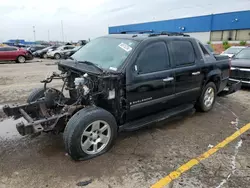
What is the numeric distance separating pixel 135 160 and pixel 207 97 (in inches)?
115

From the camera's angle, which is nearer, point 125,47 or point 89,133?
point 89,133

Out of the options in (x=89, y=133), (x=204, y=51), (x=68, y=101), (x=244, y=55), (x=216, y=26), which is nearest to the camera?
(x=89, y=133)

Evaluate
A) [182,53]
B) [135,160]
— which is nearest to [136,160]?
[135,160]

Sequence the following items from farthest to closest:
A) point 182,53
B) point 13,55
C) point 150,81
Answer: point 13,55, point 182,53, point 150,81

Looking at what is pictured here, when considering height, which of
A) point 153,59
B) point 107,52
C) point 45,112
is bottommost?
point 45,112

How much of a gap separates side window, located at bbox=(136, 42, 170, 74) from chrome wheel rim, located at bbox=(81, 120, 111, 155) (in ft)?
→ 3.49

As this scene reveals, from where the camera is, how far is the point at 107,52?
4.10m

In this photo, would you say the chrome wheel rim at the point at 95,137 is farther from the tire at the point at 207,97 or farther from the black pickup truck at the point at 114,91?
the tire at the point at 207,97

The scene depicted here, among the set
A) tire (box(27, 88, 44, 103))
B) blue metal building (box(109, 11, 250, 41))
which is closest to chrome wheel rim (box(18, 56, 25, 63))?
tire (box(27, 88, 44, 103))

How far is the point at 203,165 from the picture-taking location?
3361 mm

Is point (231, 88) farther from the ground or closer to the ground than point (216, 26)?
closer to the ground

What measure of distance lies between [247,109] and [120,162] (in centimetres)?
421

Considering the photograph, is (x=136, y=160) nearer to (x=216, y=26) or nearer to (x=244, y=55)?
(x=244, y=55)

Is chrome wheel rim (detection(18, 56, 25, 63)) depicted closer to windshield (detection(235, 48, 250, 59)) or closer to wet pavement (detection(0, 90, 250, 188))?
wet pavement (detection(0, 90, 250, 188))
